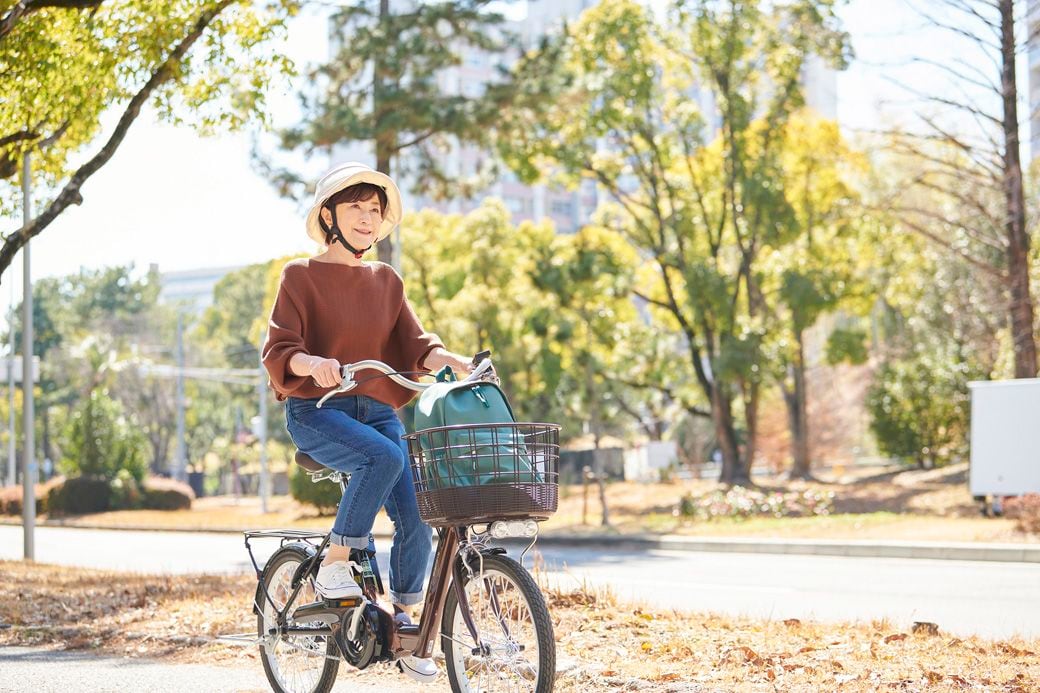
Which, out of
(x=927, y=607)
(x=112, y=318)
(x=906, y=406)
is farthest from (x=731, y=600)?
(x=112, y=318)

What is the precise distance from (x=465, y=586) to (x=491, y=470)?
556 millimetres

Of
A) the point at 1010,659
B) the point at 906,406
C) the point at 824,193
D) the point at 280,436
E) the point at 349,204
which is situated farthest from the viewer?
the point at 280,436

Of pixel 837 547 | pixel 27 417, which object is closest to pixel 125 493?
pixel 27 417

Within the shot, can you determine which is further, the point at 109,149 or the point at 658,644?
the point at 109,149

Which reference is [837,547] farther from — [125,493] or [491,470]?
[125,493]

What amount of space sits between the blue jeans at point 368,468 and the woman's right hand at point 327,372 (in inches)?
11.8

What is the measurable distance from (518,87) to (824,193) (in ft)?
41.3

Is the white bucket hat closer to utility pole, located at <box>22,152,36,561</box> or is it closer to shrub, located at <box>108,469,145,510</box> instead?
utility pole, located at <box>22,152,36,561</box>

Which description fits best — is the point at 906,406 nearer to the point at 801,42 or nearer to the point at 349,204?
the point at 801,42

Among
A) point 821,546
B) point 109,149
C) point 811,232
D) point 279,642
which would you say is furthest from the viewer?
point 811,232

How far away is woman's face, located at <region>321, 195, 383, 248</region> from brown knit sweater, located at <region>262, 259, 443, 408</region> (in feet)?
0.37

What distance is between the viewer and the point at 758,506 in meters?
21.6

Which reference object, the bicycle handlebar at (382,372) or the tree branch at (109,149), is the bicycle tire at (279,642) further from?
the tree branch at (109,149)

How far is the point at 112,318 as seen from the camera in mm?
71312
